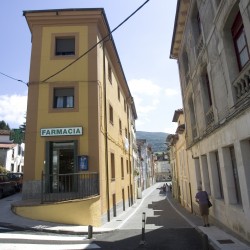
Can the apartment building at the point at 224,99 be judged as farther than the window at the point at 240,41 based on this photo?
No

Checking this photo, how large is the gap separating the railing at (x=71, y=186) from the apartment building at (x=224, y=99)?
5476 mm

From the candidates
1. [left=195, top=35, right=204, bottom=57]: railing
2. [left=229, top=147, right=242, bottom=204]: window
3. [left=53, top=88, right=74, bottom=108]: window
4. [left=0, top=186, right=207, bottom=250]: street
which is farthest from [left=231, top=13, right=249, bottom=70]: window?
[left=53, top=88, right=74, bottom=108]: window

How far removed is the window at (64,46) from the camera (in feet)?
48.1

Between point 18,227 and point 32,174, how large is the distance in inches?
162

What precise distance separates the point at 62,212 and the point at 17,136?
223 inches

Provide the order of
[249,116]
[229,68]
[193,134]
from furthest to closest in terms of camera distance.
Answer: [193,134] < [229,68] < [249,116]

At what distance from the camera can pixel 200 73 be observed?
12.5 metres

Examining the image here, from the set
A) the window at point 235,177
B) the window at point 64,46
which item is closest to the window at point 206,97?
the window at point 235,177

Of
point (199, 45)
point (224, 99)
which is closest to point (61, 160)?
point (224, 99)

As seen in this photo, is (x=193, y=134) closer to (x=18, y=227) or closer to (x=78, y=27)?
(x=78, y=27)

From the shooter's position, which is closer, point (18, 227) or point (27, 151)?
point (18, 227)

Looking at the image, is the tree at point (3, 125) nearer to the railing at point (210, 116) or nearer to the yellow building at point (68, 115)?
the yellow building at point (68, 115)

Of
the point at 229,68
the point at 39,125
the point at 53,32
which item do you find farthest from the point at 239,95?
the point at 53,32

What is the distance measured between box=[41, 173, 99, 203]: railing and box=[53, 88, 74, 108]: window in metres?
3.68
